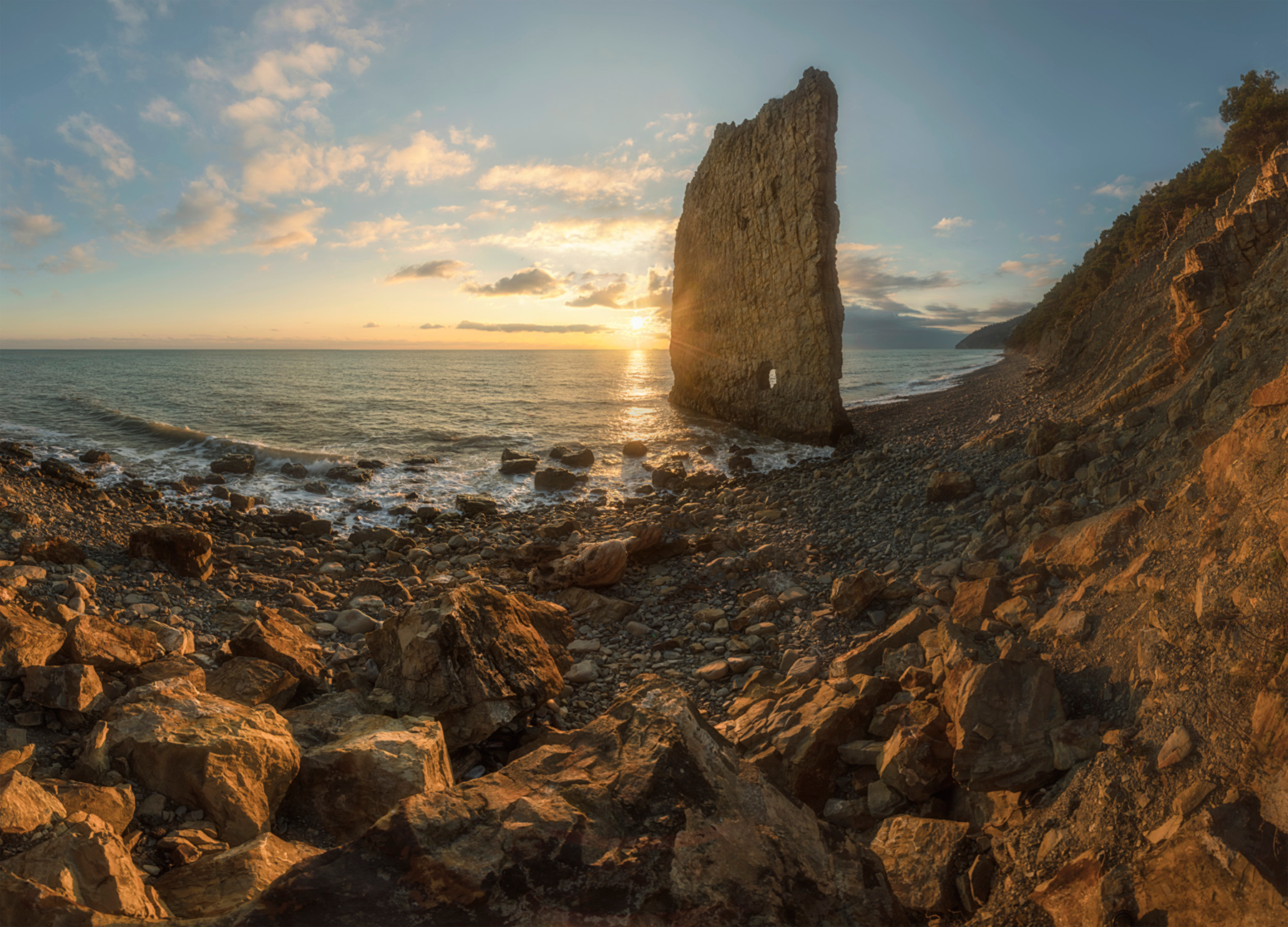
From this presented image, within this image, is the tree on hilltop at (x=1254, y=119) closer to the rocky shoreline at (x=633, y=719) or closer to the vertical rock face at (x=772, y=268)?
the vertical rock face at (x=772, y=268)

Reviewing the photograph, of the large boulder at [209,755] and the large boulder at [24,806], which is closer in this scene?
the large boulder at [24,806]

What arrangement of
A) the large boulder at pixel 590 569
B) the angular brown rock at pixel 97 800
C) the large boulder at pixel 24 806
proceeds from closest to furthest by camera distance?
1. the large boulder at pixel 24 806
2. the angular brown rock at pixel 97 800
3. the large boulder at pixel 590 569

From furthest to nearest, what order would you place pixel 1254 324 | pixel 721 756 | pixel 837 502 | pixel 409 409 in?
pixel 409 409, pixel 837 502, pixel 1254 324, pixel 721 756

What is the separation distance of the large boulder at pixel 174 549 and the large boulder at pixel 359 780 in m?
6.43

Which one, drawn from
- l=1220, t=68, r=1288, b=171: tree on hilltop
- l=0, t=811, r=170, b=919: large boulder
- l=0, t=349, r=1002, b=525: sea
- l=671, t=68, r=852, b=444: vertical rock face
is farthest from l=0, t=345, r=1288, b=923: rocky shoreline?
l=1220, t=68, r=1288, b=171: tree on hilltop

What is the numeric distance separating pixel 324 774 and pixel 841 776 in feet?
12.6

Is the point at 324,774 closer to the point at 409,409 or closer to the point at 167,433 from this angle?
the point at 167,433

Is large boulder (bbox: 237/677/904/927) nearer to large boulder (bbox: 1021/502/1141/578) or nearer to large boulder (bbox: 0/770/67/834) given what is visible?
large boulder (bbox: 0/770/67/834)

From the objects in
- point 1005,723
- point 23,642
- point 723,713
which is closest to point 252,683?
point 23,642

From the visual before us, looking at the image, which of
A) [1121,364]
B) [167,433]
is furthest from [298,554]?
[1121,364]

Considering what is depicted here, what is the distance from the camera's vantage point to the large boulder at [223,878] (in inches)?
105

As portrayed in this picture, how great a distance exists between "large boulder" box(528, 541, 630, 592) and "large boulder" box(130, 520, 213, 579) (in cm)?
520

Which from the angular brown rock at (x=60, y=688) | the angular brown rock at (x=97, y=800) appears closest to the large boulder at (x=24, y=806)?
the angular brown rock at (x=97, y=800)

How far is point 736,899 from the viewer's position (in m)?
2.42
